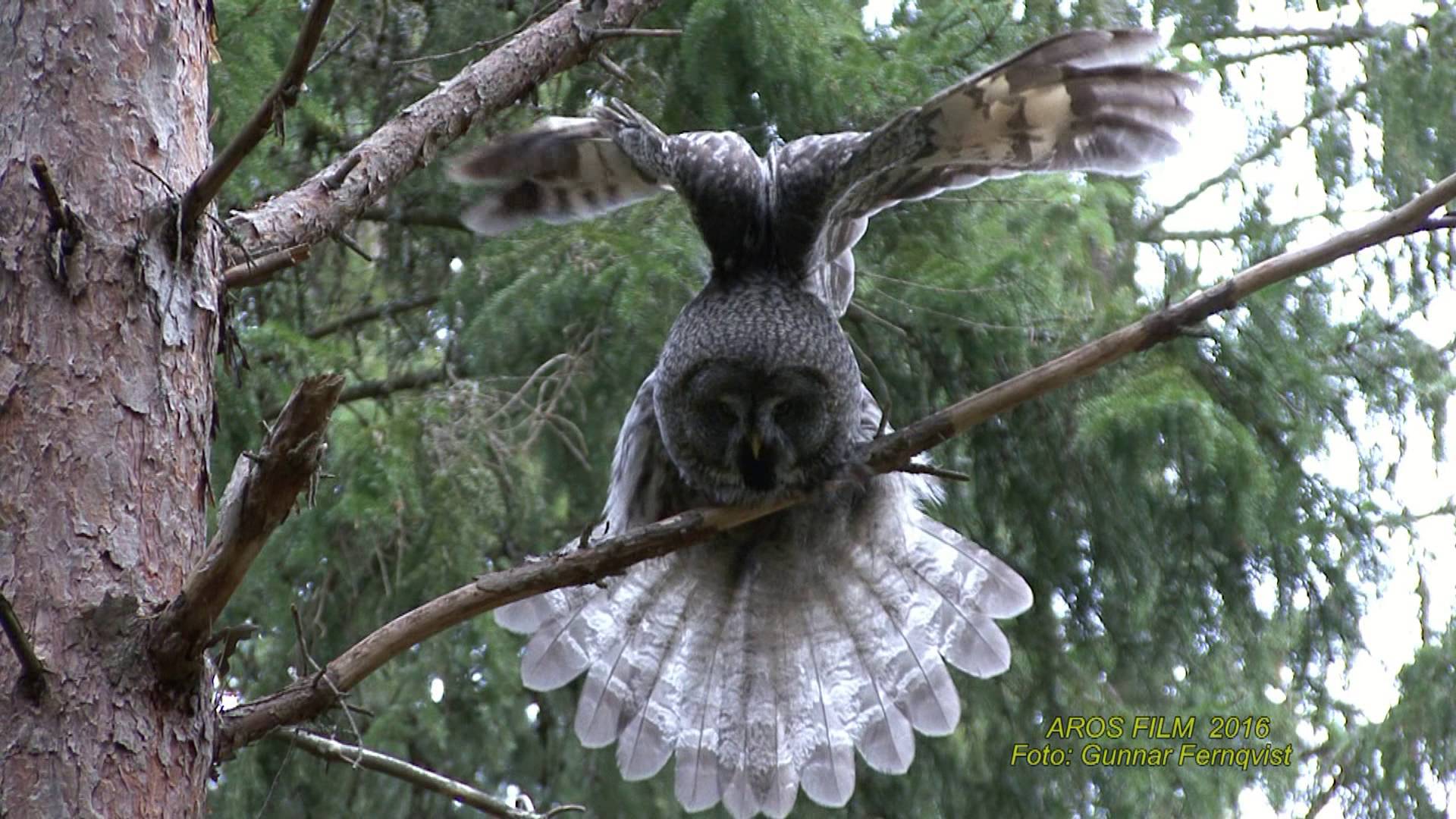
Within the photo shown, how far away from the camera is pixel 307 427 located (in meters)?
1.56

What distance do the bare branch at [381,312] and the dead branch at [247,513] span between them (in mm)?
2449

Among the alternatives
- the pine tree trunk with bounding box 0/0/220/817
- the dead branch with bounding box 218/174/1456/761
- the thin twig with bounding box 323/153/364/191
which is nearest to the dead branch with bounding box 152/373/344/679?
the pine tree trunk with bounding box 0/0/220/817

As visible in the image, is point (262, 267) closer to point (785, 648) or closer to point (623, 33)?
point (623, 33)

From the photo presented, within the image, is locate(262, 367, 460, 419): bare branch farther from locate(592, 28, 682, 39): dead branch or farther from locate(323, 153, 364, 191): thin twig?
locate(323, 153, 364, 191): thin twig

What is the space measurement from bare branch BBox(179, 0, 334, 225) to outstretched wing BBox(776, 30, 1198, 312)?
129cm

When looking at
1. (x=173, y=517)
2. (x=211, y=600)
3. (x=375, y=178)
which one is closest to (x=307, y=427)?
(x=211, y=600)

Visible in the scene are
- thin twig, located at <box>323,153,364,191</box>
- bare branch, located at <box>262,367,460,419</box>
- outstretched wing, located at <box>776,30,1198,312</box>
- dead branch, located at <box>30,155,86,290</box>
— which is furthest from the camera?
bare branch, located at <box>262,367,460,419</box>

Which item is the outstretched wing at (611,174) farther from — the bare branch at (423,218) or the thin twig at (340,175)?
the thin twig at (340,175)

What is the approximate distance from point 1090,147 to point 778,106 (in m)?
1.02

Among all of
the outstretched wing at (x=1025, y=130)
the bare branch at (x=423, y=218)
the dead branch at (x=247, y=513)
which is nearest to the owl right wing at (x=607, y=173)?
the outstretched wing at (x=1025, y=130)

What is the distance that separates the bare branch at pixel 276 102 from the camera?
1707mm

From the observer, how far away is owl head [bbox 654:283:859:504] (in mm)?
3174

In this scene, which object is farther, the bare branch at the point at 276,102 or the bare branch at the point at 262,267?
the bare branch at the point at 262,267

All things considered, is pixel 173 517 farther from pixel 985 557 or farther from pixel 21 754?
pixel 985 557
